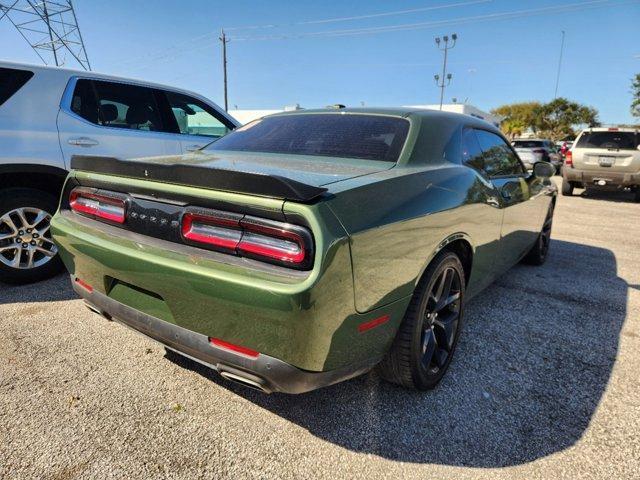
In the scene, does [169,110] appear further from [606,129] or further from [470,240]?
[606,129]

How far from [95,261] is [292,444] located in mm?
1226

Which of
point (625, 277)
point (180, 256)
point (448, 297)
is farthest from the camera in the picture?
point (625, 277)

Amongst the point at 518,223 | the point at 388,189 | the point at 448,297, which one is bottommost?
the point at 448,297

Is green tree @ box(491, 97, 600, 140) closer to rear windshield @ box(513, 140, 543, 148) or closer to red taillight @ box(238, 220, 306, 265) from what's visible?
rear windshield @ box(513, 140, 543, 148)

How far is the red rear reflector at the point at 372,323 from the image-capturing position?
1.68 metres

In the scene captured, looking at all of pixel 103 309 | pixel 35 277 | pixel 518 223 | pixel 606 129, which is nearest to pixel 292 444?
pixel 103 309

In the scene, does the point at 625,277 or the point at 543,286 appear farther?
the point at 625,277

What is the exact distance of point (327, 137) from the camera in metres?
2.62

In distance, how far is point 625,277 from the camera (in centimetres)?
452

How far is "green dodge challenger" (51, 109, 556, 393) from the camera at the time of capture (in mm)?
1519

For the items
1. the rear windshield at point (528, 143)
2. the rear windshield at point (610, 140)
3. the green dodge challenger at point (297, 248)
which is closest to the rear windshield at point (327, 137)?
the green dodge challenger at point (297, 248)

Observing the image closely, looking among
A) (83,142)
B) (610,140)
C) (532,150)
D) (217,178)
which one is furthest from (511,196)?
(532,150)

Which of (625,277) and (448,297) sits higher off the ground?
(448,297)

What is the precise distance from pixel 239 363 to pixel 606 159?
11.4 meters
